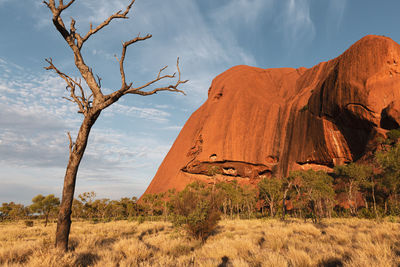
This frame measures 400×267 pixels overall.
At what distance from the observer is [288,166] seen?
59656mm

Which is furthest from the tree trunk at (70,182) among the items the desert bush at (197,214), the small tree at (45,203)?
the small tree at (45,203)

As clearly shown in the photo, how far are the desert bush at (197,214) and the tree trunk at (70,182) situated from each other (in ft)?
18.7

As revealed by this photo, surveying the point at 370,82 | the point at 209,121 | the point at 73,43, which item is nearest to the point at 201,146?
the point at 209,121

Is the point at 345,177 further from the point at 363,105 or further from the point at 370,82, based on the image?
the point at 370,82

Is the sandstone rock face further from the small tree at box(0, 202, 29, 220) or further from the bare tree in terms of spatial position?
the bare tree

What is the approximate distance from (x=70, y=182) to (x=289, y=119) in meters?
67.0

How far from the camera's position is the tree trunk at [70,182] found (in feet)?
23.1

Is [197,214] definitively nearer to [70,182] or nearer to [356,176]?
A: [70,182]

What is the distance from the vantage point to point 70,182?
24.5 ft

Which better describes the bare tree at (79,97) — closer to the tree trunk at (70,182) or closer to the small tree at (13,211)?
the tree trunk at (70,182)

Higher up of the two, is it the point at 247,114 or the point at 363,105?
the point at 247,114

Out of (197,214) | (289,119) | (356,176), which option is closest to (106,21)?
(197,214)

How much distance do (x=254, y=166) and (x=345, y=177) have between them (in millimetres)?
27435

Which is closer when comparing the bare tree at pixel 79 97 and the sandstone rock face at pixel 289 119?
the bare tree at pixel 79 97
